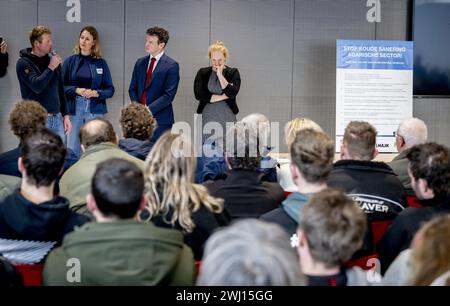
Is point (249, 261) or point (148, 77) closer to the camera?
point (249, 261)

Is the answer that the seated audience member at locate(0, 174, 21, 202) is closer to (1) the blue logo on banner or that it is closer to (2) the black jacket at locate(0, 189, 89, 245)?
(2) the black jacket at locate(0, 189, 89, 245)

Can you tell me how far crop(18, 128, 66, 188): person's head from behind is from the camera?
97.8 inches

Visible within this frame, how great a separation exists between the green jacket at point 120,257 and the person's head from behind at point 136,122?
2091 mm

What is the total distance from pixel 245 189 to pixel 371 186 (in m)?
0.67

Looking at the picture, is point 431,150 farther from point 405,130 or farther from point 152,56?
point 152,56

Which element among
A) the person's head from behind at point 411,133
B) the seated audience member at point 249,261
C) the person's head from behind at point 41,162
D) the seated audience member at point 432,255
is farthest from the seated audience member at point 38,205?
the person's head from behind at point 411,133

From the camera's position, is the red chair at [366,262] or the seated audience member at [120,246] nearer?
the seated audience member at [120,246]

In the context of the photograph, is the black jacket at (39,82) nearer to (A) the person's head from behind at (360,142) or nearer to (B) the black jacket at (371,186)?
(A) the person's head from behind at (360,142)

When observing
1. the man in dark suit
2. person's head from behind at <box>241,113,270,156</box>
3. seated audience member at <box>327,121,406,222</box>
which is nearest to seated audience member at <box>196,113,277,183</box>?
person's head from behind at <box>241,113,270,156</box>

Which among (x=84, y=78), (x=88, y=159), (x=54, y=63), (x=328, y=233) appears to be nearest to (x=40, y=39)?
(x=54, y=63)

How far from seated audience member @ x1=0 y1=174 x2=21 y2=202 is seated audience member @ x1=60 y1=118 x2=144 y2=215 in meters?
0.26

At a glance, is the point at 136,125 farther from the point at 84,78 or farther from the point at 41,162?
the point at 84,78

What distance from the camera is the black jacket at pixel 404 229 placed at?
2559mm

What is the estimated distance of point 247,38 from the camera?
24.2ft
